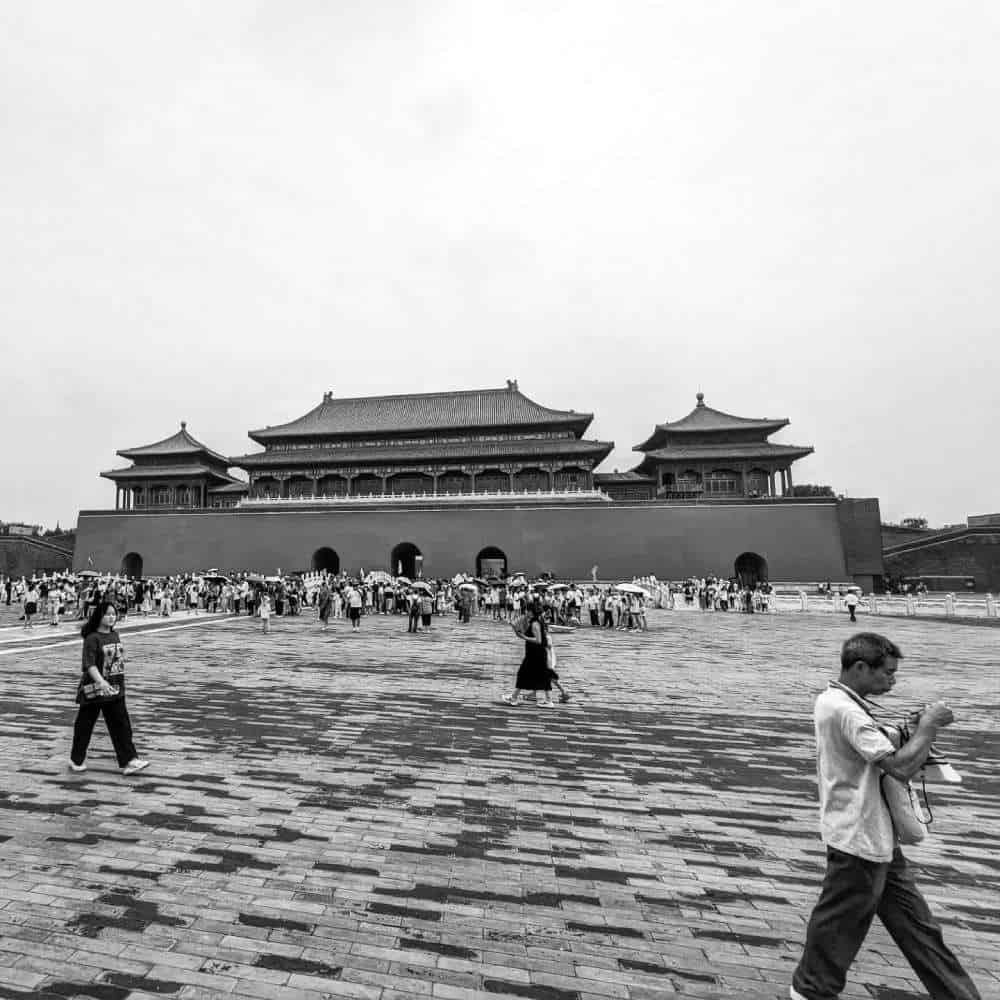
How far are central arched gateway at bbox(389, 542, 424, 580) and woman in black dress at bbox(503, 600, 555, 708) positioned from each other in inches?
948

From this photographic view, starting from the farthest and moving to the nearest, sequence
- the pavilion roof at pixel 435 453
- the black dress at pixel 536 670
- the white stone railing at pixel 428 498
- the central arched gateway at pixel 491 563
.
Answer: the pavilion roof at pixel 435 453, the central arched gateway at pixel 491 563, the white stone railing at pixel 428 498, the black dress at pixel 536 670

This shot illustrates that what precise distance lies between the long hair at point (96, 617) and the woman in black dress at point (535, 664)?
3763mm

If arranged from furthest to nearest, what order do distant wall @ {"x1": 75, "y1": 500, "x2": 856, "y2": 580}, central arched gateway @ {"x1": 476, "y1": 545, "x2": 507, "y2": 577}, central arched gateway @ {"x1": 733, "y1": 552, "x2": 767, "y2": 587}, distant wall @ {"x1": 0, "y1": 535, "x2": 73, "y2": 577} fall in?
distant wall @ {"x1": 0, "y1": 535, "x2": 73, "y2": 577} → central arched gateway @ {"x1": 476, "y1": 545, "x2": 507, "y2": 577} → central arched gateway @ {"x1": 733, "y1": 552, "x2": 767, "y2": 587} → distant wall @ {"x1": 75, "y1": 500, "x2": 856, "y2": 580}

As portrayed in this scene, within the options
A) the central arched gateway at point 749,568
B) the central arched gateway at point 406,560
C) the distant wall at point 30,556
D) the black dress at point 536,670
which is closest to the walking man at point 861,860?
the black dress at point 536,670

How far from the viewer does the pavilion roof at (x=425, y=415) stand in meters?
32.6

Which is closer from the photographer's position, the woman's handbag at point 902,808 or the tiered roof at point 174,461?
the woman's handbag at point 902,808

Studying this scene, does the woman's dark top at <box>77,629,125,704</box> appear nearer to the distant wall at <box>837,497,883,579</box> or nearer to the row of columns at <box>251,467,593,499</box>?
the row of columns at <box>251,467,593,499</box>

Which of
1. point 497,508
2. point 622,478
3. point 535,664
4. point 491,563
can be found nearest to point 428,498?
point 497,508

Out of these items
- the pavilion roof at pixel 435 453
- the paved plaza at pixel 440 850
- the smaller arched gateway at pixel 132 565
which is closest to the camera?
the paved plaza at pixel 440 850

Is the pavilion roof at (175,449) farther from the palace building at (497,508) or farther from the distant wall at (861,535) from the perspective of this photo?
the distant wall at (861,535)

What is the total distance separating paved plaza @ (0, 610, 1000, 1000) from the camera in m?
2.12

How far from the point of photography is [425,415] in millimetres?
34750

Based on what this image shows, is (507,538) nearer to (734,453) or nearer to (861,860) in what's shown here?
(734,453)

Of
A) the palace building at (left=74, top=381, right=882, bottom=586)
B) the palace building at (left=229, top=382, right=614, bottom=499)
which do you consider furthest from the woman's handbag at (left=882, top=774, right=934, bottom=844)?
the palace building at (left=229, top=382, right=614, bottom=499)
